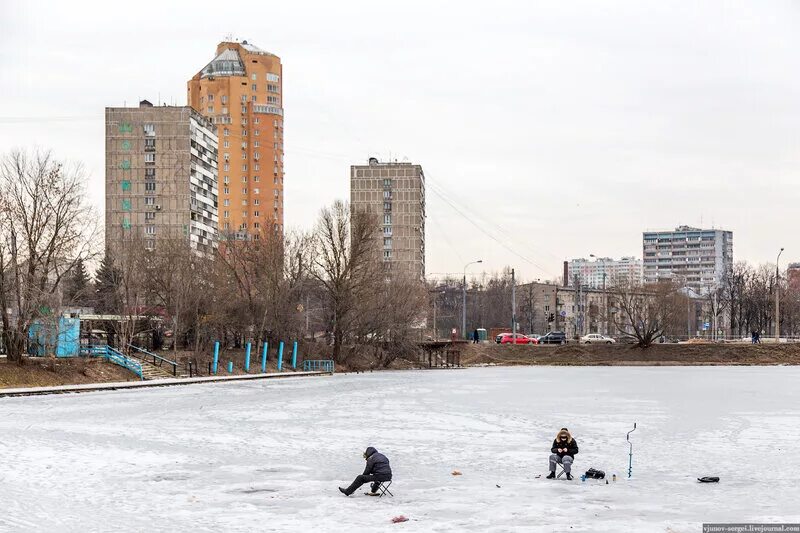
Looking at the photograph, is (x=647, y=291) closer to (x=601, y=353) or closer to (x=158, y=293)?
(x=601, y=353)

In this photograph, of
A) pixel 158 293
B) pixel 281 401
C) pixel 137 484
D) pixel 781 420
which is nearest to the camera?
pixel 137 484

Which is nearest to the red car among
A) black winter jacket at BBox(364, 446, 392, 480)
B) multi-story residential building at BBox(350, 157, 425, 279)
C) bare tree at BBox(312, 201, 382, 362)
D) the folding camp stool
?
bare tree at BBox(312, 201, 382, 362)

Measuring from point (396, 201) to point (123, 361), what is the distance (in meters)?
126

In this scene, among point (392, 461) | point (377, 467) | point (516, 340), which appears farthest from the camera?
point (516, 340)

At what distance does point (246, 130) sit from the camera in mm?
182625

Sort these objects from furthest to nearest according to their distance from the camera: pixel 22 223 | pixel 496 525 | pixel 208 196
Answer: pixel 208 196
pixel 22 223
pixel 496 525

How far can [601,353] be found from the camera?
103 m

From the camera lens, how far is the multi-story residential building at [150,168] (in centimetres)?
13925

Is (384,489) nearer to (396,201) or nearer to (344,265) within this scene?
(344,265)

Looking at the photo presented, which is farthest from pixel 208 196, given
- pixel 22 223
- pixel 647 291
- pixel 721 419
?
pixel 721 419

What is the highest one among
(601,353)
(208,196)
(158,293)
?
(208,196)

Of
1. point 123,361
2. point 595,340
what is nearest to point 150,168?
point 595,340

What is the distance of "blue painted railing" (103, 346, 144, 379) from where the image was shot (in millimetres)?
57938

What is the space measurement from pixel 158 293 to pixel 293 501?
2473 inches
